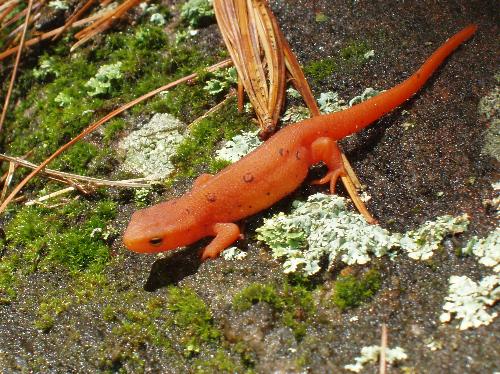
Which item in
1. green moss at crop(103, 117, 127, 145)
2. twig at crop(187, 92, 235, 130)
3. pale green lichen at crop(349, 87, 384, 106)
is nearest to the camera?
pale green lichen at crop(349, 87, 384, 106)

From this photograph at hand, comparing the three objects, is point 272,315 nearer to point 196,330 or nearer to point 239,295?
point 239,295

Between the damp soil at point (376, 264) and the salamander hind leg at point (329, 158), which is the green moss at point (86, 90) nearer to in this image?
the damp soil at point (376, 264)

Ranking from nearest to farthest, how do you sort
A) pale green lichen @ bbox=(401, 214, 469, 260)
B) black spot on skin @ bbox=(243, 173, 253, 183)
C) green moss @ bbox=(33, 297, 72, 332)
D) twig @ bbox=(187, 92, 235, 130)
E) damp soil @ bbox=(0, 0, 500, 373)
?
damp soil @ bbox=(0, 0, 500, 373) → pale green lichen @ bbox=(401, 214, 469, 260) → green moss @ bbox=(33, 297, 72, 332) → black spot on skin @ bbox=(243, 173, 253, 183) → twig @ bbox=(187, 92, 235, 130)

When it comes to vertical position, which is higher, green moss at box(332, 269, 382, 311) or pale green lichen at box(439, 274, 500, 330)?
green moss at box(332, 269, 382, 311)

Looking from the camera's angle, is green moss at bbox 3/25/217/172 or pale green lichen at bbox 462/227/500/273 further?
green moss at bbox 3/25/217/172

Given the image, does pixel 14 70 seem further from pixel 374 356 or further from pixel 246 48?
pixel 374 356

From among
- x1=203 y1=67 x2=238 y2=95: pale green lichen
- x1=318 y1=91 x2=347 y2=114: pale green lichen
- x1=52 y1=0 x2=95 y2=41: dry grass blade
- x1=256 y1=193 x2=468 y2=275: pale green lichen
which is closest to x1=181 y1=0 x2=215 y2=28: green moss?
x1=203 y1=67 x2=238 y2=95: pale green lichen

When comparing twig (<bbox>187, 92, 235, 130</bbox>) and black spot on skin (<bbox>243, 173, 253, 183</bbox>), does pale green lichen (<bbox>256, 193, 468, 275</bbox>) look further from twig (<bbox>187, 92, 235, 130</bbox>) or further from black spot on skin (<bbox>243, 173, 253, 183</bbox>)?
twig (<bbox>187, 92, 235, 130</bbox>)
